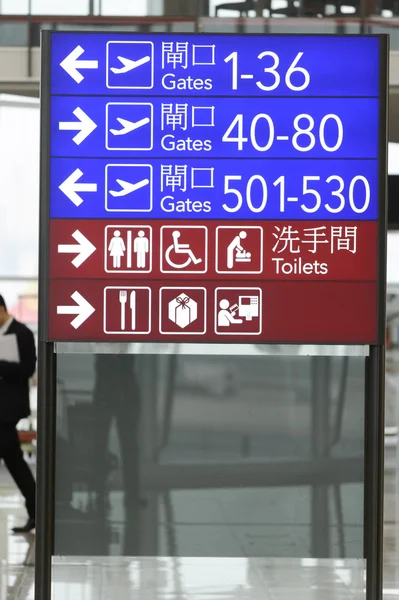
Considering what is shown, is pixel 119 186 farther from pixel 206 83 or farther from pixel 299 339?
pixel 299 339

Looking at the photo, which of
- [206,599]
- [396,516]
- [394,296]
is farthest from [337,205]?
[394,296]

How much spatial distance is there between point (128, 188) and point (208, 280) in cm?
40

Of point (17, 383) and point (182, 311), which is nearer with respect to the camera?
point (182, 311)

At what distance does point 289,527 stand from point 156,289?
3.04 ft

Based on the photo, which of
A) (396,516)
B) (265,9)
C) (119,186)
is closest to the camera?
(119,186)

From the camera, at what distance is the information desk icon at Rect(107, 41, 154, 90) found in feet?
12.2

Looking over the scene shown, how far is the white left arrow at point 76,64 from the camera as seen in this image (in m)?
3.71

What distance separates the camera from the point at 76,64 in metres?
3.71

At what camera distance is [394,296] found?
40.0 feet

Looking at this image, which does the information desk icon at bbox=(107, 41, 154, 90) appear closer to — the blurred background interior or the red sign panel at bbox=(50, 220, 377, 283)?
the red sign panel at bbox=(50, 220, 377, 283)

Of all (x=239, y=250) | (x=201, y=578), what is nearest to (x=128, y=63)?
(x=239, y=250)

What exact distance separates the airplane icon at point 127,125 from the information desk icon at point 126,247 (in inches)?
12.2

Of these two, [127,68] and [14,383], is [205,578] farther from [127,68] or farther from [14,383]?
[14,383]

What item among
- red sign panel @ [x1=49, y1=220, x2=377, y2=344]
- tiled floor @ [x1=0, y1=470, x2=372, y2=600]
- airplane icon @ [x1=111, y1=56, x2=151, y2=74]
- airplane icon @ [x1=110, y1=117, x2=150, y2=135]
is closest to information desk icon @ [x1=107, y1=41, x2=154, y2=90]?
airplane icon @ [x1=111, y1=56, x2=151, y2=74]
